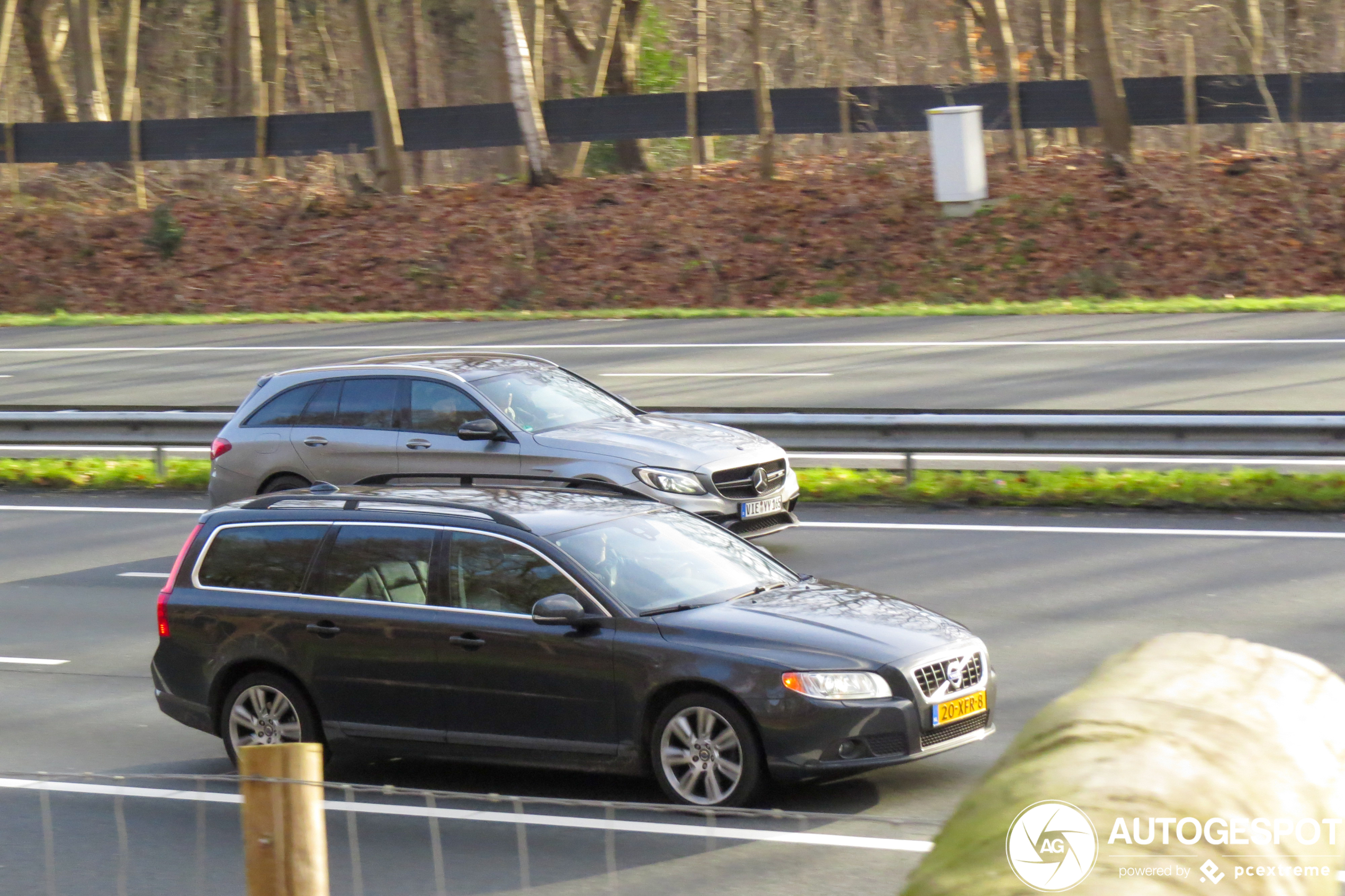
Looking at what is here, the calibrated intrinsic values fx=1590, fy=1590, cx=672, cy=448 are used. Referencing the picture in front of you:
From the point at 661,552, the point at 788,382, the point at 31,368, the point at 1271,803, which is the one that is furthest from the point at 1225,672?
the point at 31,368

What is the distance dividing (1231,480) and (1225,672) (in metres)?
11.8

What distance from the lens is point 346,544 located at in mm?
8406

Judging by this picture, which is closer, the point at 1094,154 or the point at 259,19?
the point at 1094,154

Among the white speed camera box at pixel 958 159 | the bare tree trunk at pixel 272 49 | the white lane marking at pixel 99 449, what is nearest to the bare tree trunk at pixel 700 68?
the white speed camera box at pixel 958 159

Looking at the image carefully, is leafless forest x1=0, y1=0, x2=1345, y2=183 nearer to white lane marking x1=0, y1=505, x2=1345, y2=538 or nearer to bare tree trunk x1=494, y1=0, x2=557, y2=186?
bare tree trunk x1=494, y1=0, x2=557, y2=186

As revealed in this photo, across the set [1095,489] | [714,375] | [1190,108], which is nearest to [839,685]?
[1095,489]

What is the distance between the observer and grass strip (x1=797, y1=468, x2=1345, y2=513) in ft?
44.1

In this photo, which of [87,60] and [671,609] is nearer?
[671,609]

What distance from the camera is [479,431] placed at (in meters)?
13.0

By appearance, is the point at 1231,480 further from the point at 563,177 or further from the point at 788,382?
the point at 563,177

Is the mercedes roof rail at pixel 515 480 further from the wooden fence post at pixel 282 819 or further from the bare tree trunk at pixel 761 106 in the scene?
the bare tree trunk at pixel 761 106

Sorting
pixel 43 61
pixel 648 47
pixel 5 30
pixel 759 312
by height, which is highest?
pixel 5 30

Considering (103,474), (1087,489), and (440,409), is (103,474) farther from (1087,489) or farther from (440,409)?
(1087,489)

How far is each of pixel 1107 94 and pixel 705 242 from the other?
8016mm
